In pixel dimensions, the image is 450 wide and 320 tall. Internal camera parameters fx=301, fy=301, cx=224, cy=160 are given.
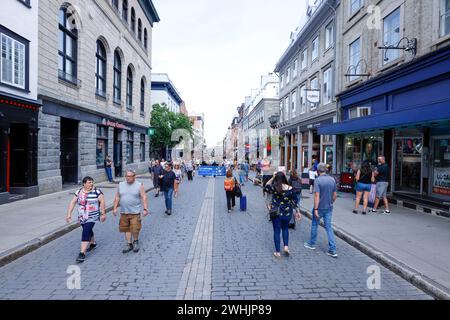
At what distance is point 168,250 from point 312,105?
19.2 meters

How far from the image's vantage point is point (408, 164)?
467 inches

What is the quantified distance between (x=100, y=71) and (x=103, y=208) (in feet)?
54.2

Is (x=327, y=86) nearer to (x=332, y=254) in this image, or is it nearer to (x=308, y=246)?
(x=308, y=246)

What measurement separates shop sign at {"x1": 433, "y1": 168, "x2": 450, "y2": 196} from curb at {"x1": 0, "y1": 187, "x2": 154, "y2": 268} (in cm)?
1148

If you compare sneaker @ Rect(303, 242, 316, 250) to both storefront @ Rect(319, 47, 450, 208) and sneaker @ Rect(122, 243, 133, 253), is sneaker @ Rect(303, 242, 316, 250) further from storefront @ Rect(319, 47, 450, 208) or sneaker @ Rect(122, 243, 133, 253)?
storefront @ Rect(319, 47, 450, 208)

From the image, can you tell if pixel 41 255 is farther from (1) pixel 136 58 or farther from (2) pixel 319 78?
(1) pixel 136 58

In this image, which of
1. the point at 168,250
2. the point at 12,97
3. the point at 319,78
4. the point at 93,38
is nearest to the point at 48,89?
the point at 12,97

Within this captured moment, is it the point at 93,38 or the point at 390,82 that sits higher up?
the point at 93,38

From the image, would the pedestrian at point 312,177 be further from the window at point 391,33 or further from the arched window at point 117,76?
the arched window at point 117,76

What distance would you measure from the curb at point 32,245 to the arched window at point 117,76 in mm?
16436

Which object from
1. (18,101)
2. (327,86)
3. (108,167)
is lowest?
(108,167)

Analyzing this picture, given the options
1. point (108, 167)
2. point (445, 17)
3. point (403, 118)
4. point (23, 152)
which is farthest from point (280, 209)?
point (108, 167)
